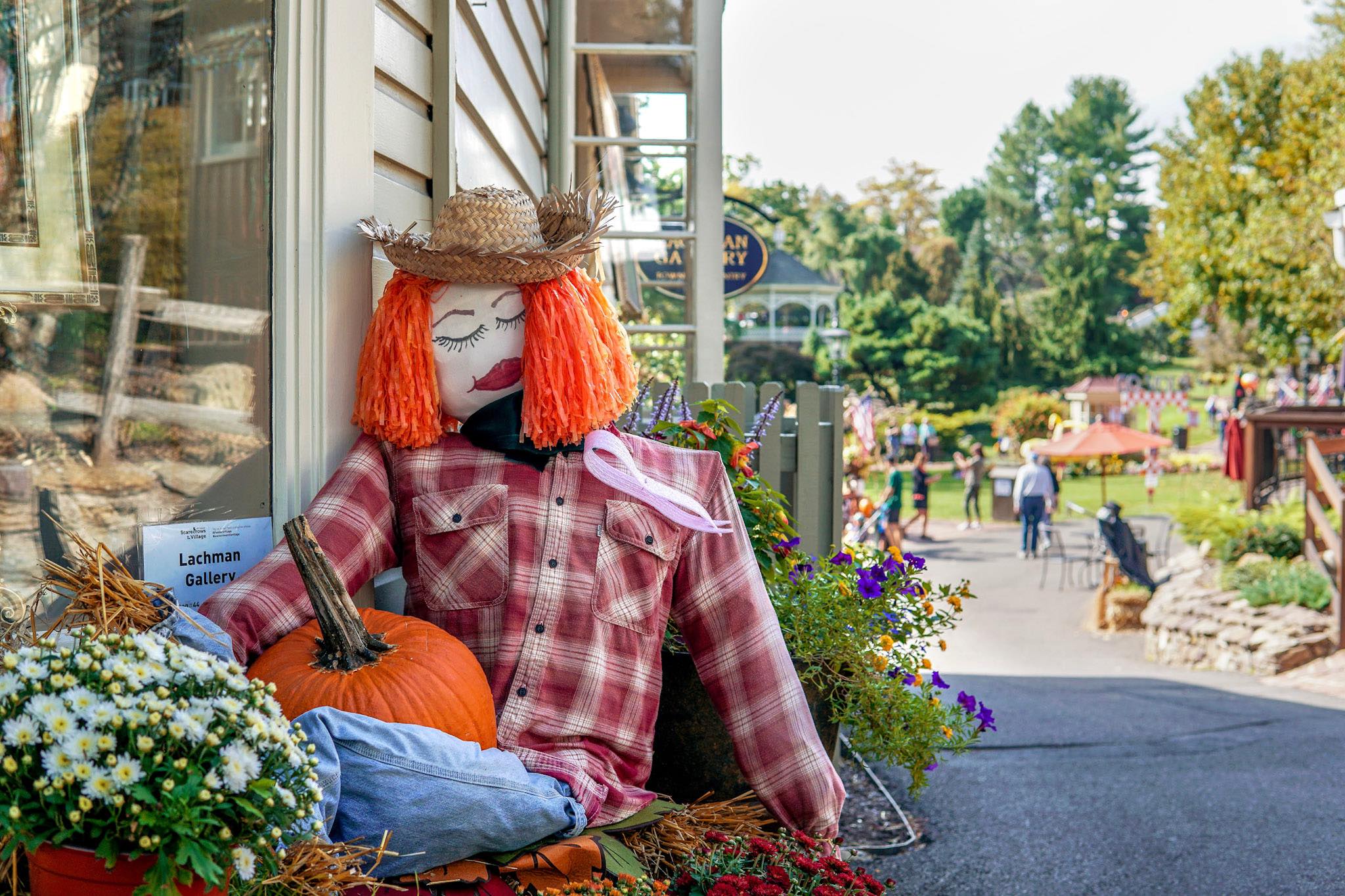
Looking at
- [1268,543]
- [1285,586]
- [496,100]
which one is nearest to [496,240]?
[496,100]

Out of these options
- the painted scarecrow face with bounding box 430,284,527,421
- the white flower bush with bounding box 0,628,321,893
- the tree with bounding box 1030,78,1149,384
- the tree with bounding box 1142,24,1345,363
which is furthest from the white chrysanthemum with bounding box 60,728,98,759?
the tree with bounding box 1030,78,1149,384

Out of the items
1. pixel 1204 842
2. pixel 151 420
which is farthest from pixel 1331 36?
pixel 151 420

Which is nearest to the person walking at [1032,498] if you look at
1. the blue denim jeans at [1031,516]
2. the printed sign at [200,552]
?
the blue denim jeans at [1031,516]

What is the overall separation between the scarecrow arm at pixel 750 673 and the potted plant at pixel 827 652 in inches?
14.9

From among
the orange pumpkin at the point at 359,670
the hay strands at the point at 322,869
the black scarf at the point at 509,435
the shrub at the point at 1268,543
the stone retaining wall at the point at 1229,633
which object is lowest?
the stone retaining wall at the point at 1229,633

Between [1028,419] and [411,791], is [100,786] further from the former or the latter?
[1028,419]

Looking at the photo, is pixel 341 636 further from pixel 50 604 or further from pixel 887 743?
pixel 887 743

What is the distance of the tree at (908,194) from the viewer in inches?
2050

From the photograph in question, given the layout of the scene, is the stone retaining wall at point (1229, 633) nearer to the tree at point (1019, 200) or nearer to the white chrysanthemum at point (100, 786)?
the white chrysanthemum at point (100, 786)

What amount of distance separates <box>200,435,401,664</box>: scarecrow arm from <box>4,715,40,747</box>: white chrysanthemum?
651 millimetres

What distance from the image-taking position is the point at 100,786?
4.14 feet

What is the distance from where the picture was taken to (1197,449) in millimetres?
33219

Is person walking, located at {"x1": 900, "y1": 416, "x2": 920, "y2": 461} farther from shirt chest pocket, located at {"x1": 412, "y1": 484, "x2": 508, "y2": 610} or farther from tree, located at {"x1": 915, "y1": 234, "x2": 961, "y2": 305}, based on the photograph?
shirt chest pocket, located at {"x1": 412, "y1": 484, "x2": 508, "y2": 610}

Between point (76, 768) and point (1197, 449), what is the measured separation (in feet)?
117
